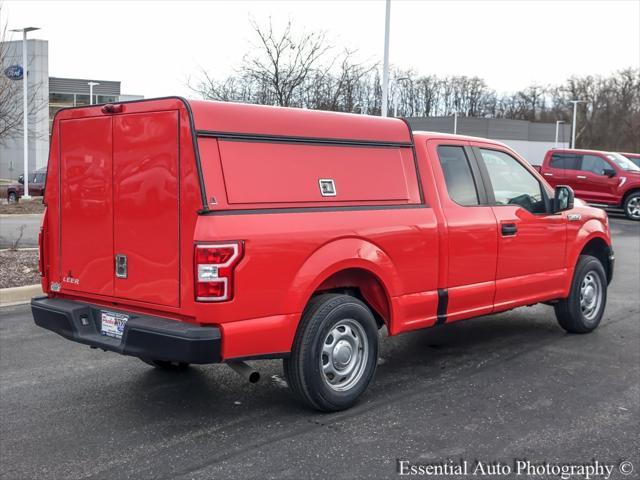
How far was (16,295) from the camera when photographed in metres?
8.97

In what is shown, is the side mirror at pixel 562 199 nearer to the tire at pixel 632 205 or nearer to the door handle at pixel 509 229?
the door handle at pixel 509 229

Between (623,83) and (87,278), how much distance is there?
8443cm

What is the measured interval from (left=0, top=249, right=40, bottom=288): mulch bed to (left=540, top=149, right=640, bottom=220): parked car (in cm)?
1580

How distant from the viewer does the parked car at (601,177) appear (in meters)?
21.9

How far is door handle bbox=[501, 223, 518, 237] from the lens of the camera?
20.8 ft

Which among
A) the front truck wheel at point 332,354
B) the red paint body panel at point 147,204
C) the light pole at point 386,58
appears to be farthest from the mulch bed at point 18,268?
the light pole at point 386,58

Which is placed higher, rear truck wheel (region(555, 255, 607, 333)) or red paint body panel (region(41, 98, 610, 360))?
red paint body panel (region(41, 98, 610, 360))

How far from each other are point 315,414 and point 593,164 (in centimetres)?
1929

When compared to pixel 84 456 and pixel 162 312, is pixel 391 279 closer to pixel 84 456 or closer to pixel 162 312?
pixel 162 312

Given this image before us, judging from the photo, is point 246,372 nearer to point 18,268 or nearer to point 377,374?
point 377,374

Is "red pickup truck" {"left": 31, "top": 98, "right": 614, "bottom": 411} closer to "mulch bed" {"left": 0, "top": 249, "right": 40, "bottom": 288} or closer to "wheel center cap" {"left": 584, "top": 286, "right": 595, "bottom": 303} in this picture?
"wheel center cap" {"left": 584, "top": 286, "right": 595, "bottom": 303}

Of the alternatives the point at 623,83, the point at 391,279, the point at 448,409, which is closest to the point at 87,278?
the point at 391,279

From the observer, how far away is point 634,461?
4277 millimetres

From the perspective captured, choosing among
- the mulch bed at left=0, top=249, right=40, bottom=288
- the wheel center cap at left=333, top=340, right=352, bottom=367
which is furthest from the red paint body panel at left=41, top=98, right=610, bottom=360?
the mulch bed at left=0, top=249, right=40, bottom=288
